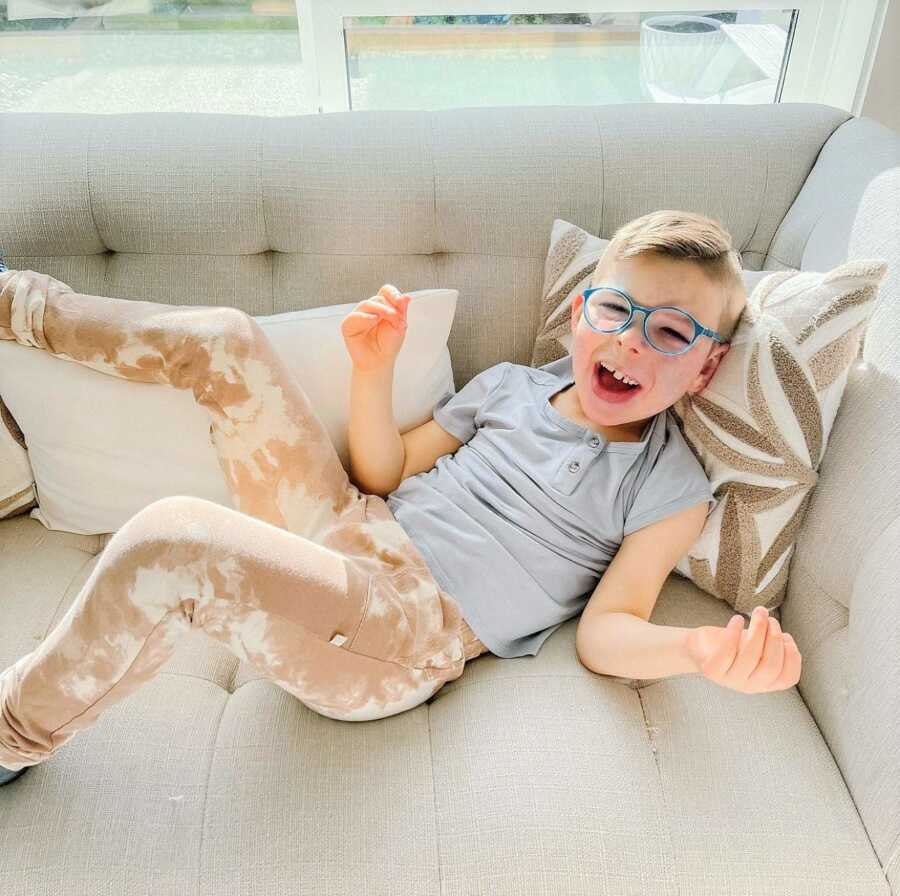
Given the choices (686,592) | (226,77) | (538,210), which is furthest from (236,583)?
(226,77)

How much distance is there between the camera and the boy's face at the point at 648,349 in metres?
1.12

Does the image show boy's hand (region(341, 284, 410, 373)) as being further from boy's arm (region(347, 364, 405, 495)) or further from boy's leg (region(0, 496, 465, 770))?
boy's leg (region(0, 496, 465, 770))

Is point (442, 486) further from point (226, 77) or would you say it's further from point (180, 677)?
point (226, 77)

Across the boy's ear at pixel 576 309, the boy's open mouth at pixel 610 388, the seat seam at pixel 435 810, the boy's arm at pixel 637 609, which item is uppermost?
the boy's ear at pixel 576 309

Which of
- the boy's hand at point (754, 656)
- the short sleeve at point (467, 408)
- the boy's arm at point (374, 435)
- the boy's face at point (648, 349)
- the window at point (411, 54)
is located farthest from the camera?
the window at point (411, 54)

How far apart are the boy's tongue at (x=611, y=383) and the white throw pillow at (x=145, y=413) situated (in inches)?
12.2

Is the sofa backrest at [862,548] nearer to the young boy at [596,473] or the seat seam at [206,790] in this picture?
the young boy at [596,473]

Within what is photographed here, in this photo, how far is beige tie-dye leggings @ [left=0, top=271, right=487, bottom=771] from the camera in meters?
0.93

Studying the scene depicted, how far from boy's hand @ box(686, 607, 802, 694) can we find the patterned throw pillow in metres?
0.32

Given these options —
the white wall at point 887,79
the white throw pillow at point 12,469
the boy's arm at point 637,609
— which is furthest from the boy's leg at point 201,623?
the white wall at point 887,79

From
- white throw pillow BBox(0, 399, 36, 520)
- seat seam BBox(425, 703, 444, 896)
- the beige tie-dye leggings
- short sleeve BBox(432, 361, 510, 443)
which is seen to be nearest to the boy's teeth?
short sleeve BBox(432, 361, 510, 443)

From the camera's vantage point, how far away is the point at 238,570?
37.2 inches

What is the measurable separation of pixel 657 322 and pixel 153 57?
4.97 ft

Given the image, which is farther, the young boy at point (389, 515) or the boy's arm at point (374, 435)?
the boy's arm at point (374, 435)
